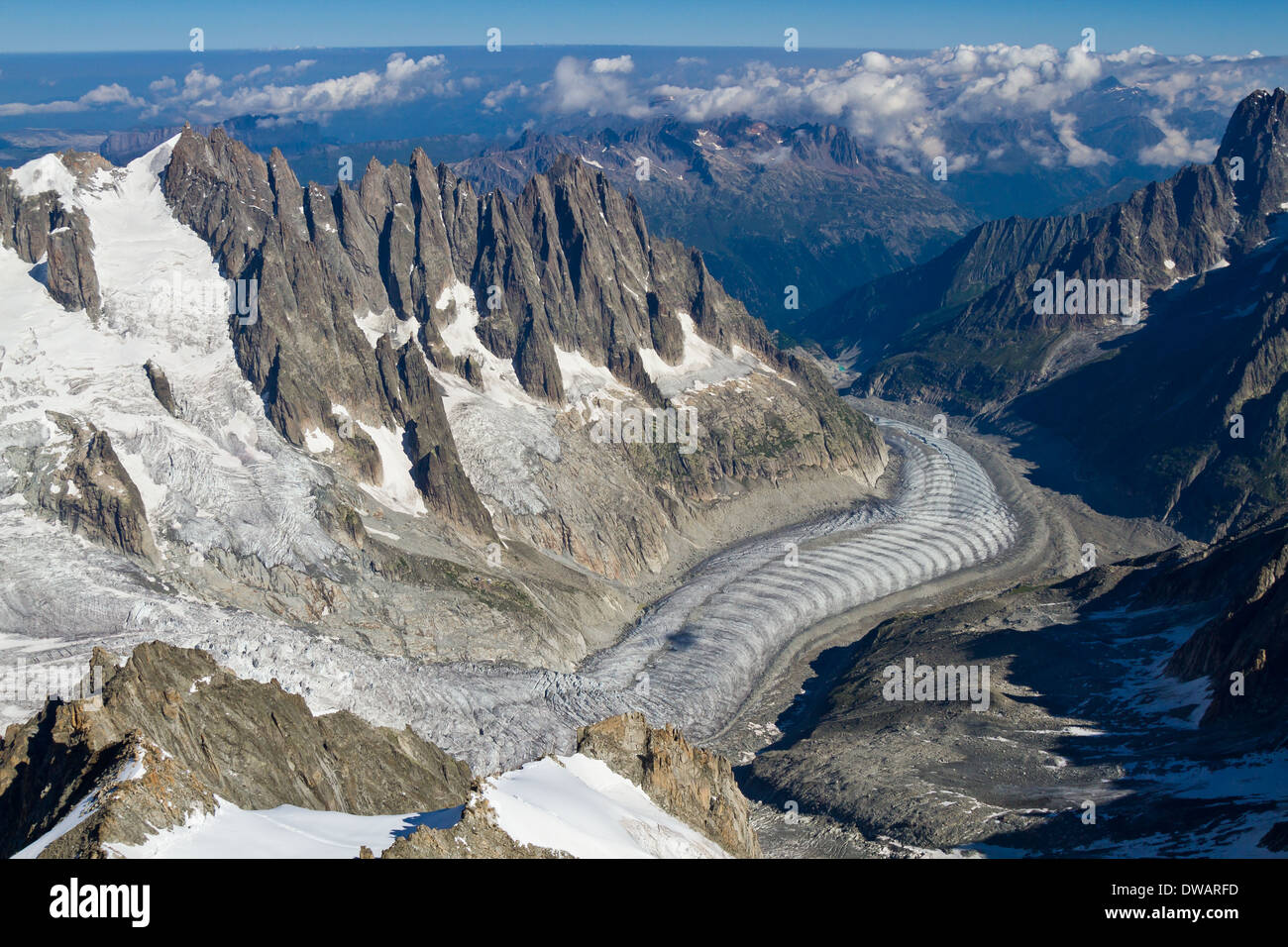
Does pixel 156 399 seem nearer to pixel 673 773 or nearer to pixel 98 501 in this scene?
pixel 98 501

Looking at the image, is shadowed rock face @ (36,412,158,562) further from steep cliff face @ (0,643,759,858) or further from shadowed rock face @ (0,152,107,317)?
steep cliff face @ (0,643,759,858)

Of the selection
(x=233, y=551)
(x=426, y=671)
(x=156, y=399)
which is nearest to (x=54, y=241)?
(x=156, y=399)

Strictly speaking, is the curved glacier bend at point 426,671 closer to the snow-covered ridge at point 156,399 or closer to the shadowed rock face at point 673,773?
the snow-covered ridge at point 156,399

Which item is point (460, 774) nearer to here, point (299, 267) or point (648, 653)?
point (648, 653)

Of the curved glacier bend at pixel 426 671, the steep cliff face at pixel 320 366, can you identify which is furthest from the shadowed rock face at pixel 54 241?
the curved glacier bend at pixel 426 671

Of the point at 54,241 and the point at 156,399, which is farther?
the point at 54,241
